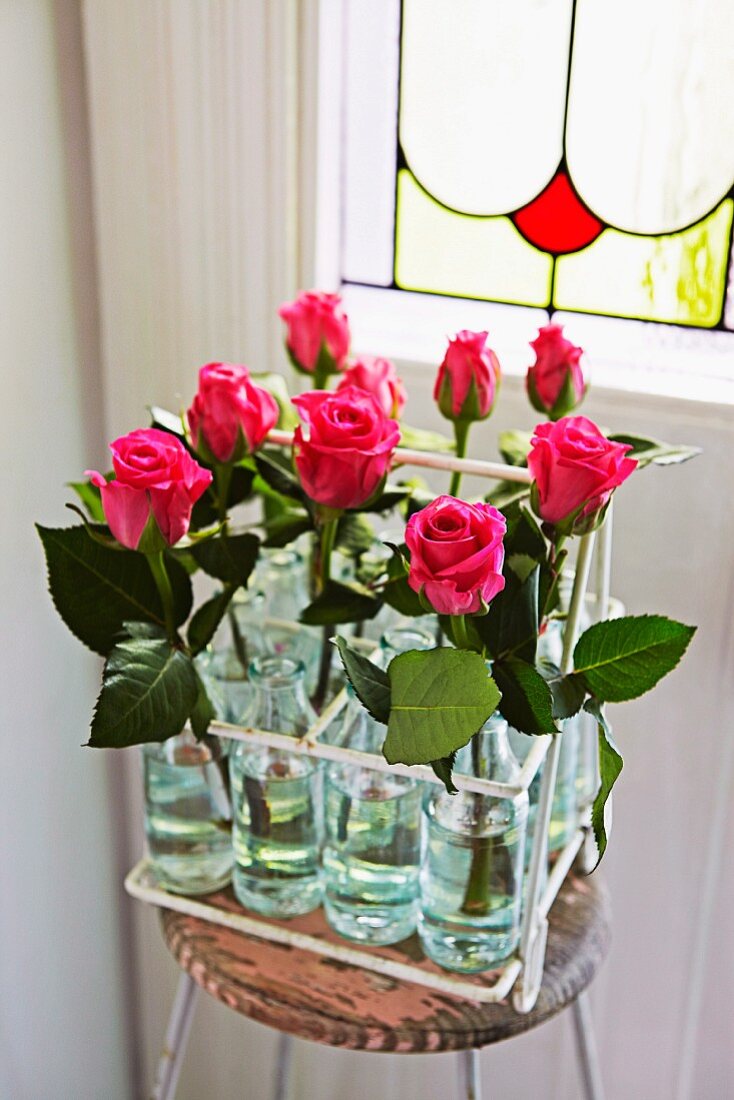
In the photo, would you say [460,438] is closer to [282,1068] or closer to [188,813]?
[188,813]

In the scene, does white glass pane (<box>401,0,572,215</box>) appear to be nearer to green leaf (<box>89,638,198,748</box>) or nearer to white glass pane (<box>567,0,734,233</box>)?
white glass pane (<box>567,0,734,233</box>)

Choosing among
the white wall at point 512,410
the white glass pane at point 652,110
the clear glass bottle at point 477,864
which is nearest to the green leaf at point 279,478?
the clear glass bottle at point 477,864

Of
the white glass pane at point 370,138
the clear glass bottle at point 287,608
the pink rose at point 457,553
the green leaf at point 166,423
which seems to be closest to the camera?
the pink rose at point 457,553

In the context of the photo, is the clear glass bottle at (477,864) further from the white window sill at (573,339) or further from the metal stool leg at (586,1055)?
the white window sill at (573,339)

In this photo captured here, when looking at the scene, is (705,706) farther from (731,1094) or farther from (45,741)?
(45,741)

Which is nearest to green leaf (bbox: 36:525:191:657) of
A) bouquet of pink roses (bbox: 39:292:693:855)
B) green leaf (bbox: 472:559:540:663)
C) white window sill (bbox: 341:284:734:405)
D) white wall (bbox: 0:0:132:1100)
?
bouquet of pink roses (bbox: 39:292:693:855)

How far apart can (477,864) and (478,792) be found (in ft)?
0.26

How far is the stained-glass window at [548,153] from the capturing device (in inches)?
41.2

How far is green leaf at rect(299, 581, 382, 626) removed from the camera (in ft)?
2.83

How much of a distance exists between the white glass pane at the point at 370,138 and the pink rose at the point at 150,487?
20.6 inches

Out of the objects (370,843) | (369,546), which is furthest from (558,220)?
(370,843)

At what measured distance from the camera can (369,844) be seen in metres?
0.88

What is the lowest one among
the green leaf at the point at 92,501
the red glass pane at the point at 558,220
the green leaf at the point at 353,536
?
the green leaf at the point at 353,536

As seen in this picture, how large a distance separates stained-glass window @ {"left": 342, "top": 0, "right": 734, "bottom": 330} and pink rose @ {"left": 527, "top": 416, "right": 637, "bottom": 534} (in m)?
0.41
